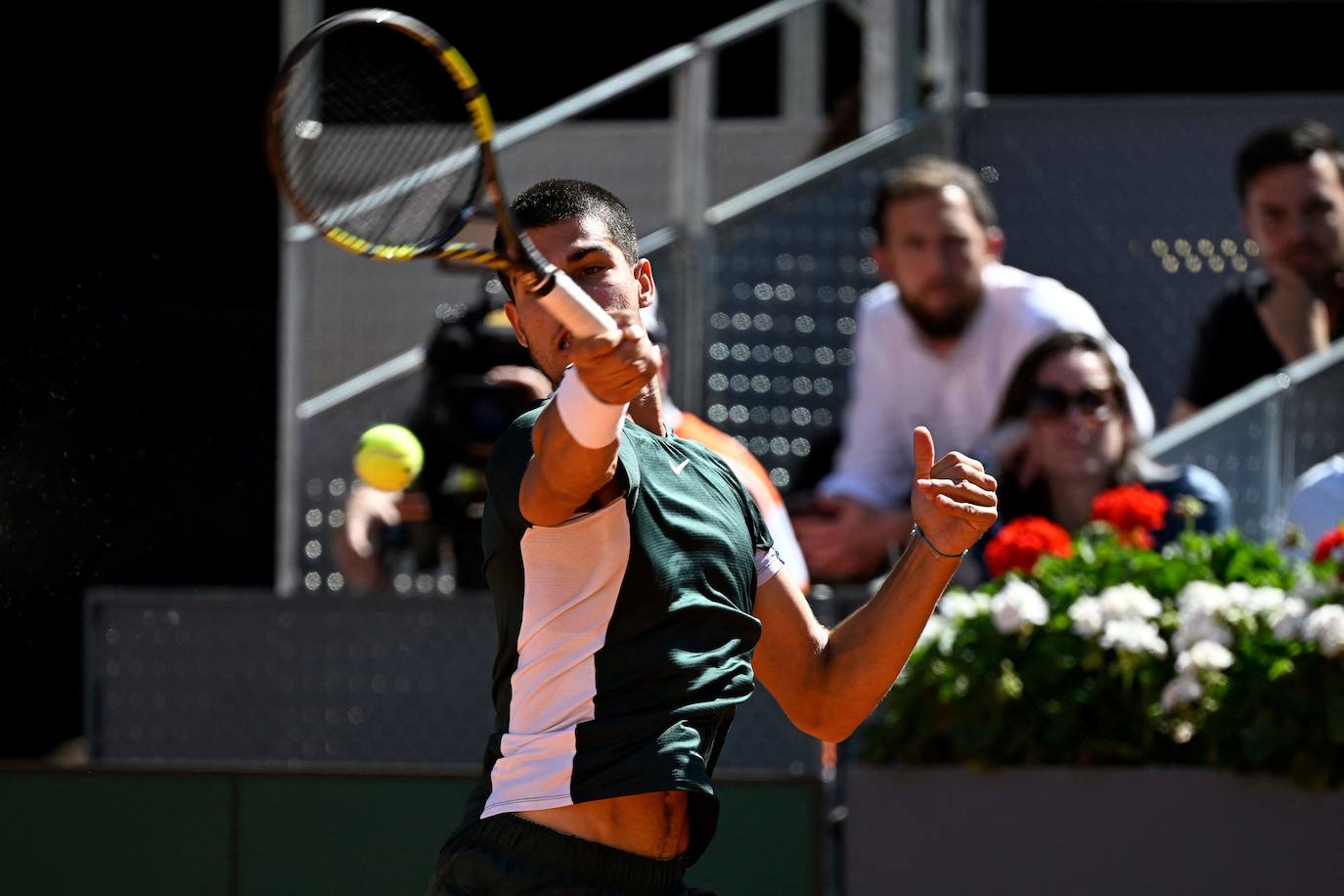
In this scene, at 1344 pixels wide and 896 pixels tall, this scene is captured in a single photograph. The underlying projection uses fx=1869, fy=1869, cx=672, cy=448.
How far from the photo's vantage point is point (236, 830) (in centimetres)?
470

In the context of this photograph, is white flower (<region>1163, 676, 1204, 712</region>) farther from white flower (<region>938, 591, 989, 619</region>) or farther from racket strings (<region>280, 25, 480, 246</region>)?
racket strings (<region>280, 25, 480, 246</region>)

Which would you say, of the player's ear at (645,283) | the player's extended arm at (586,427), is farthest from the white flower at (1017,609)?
the player's extended arm at (586,427)

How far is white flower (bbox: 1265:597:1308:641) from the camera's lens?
4.43 meters

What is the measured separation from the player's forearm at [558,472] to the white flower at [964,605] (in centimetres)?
242

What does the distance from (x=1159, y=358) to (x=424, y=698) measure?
292 centimetres

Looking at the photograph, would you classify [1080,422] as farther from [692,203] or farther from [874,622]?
[874,622]

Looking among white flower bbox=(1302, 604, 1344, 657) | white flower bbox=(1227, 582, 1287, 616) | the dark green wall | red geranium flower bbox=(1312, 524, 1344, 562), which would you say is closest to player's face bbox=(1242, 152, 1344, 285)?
red geranium flower bbox=(1312, 524, 1344, 562)

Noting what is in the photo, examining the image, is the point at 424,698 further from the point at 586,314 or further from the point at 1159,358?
the point at 586,314

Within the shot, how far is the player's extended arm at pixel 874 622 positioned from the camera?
9.29 feet

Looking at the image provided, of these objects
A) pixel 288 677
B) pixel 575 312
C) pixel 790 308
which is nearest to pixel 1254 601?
pixel 790 308

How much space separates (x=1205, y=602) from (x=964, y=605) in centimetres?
59

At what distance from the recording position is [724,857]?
181 inches

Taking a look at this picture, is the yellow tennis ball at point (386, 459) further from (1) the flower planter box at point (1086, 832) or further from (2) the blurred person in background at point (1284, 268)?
(2) the blurred person in background at point (1284, 268)

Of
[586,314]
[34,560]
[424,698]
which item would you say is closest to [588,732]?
[586,314]
